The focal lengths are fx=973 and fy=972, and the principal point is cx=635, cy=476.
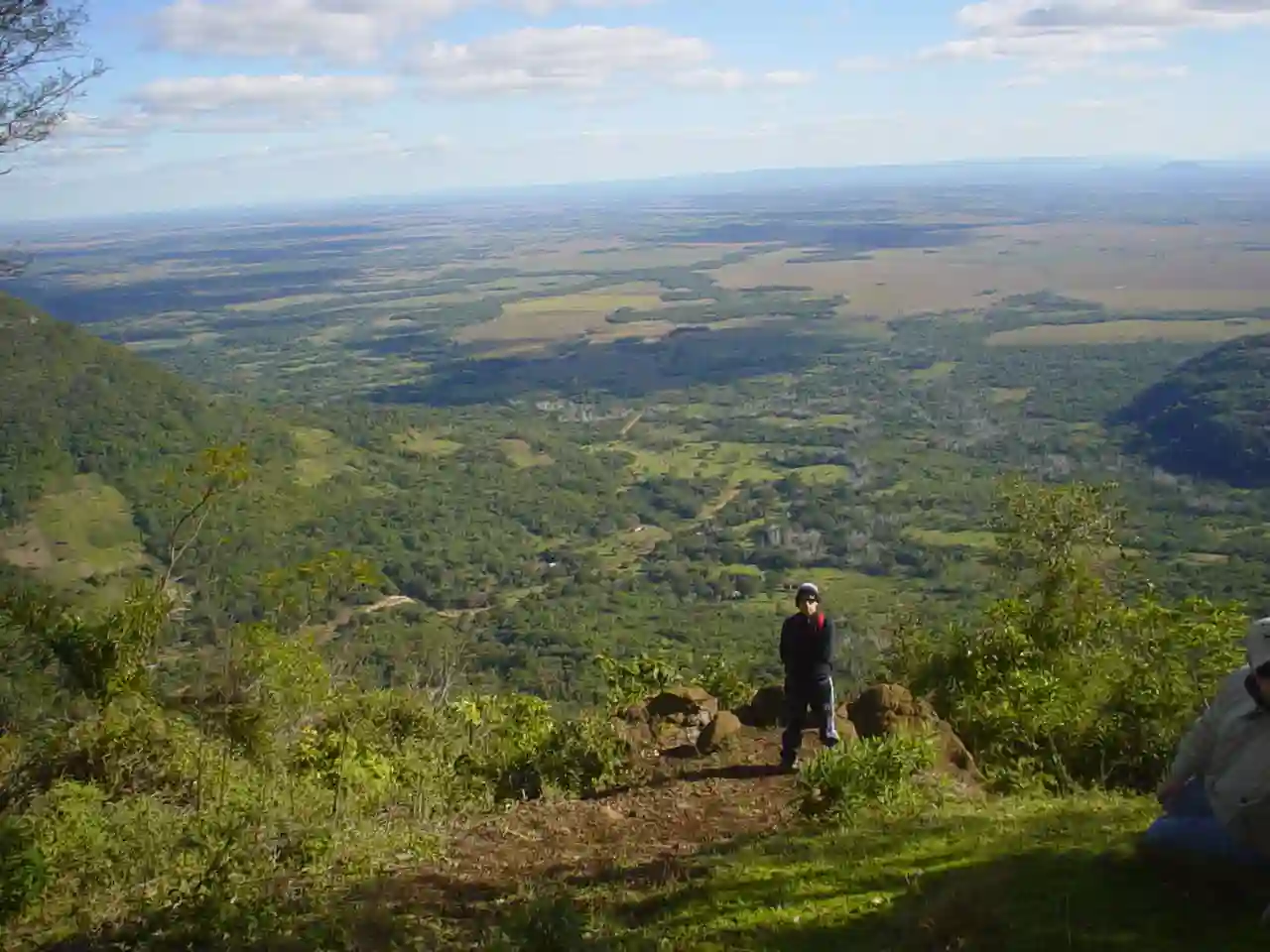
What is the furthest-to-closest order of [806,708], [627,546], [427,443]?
[427,443] → [627,546] → [806,708]

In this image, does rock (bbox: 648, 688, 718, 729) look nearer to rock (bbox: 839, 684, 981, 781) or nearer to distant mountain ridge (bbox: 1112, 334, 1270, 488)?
rock (bbox: 839, 684, 981, 781)

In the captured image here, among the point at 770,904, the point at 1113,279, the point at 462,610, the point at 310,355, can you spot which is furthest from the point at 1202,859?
the point at 1113,279

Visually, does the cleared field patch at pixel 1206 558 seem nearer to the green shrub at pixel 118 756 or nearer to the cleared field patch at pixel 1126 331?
the green shrub at pixel 118 756

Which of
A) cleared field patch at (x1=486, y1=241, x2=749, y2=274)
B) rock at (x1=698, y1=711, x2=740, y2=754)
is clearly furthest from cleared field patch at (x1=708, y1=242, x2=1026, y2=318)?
rock at (x1=698, y1=711, x2=740, y2=754)

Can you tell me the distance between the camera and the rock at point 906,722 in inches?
268


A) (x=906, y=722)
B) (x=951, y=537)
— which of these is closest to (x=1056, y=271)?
(x=951, y=537)

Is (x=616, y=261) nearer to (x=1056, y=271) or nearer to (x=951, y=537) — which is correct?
(x=1056, y=271)

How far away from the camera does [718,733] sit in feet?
25.4

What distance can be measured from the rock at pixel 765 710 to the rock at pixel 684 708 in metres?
0.31

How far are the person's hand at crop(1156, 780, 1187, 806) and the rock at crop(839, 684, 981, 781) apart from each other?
2.93m

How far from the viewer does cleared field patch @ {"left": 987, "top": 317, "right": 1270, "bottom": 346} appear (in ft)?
302

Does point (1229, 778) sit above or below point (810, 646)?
above

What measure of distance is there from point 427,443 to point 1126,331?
7097 centimetres

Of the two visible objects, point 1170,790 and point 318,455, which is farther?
point 318,455
